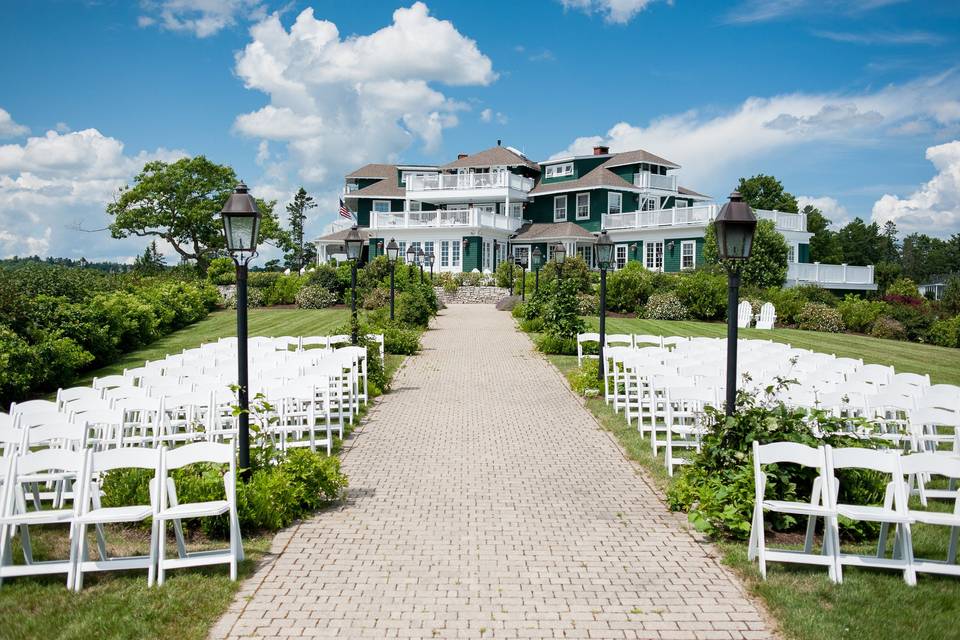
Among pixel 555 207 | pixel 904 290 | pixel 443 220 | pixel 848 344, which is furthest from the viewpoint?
pixel 555 207

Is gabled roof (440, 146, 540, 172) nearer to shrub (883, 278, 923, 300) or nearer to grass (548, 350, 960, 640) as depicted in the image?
shrub (883, 278, 923, 300)

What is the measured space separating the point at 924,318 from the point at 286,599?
29.5 m

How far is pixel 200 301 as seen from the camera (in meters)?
32.8

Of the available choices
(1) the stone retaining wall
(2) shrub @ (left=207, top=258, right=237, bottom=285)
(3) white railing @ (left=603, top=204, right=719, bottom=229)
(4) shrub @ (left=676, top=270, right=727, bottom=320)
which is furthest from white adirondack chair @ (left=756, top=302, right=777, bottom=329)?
(2) shrub @ (left=207, top=258, right=237, bottom=285)

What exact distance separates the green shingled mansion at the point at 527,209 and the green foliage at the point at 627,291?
30.6 ft

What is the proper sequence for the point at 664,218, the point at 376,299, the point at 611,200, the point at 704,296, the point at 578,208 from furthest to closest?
the point at 578,208
the point at 611,200
the point at 664,218
the point at 376,299
the point at 704,296

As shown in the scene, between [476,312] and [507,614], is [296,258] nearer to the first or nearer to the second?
[476,312]

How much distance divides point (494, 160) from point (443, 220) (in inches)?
322

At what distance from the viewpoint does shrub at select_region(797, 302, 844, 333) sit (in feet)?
95.7

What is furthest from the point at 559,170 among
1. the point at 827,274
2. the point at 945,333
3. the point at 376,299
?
the point at 945,333

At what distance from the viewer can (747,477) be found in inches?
270

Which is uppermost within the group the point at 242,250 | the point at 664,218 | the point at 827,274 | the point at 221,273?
the point at 664,218

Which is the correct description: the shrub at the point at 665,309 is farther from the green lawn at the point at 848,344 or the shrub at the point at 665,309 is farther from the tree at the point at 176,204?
the tree at the point at 176,204

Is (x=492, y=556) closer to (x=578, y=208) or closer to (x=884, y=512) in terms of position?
(x=884, y=512)
